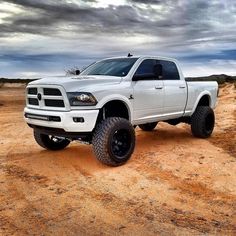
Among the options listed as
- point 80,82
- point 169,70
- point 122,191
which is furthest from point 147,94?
point 122,191

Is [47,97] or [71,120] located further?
[47,97]

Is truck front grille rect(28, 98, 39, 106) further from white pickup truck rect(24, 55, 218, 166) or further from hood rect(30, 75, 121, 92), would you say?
hood rect(30, 75, 121, 92)

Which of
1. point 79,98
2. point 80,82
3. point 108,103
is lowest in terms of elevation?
point 108,103

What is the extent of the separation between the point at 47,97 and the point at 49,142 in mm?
1904

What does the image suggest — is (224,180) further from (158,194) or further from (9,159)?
(9,159)

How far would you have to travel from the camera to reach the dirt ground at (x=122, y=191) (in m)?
5.12

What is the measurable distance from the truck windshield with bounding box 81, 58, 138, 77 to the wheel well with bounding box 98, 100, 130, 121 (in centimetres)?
65

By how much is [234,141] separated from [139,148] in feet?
8.56

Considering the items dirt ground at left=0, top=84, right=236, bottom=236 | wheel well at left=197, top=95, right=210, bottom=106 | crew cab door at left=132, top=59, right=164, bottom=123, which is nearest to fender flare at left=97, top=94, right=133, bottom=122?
crew cab door at left=132, top=59, right=164, bottom=123

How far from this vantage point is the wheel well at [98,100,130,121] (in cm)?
812

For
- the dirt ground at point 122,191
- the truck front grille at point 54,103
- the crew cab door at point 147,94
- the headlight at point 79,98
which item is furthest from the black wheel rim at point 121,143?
the truck front grille at point 54,103

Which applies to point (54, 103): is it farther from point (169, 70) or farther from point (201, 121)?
point (201, 121)

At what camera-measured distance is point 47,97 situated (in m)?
7.76

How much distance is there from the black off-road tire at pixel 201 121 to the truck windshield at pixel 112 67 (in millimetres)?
2825
